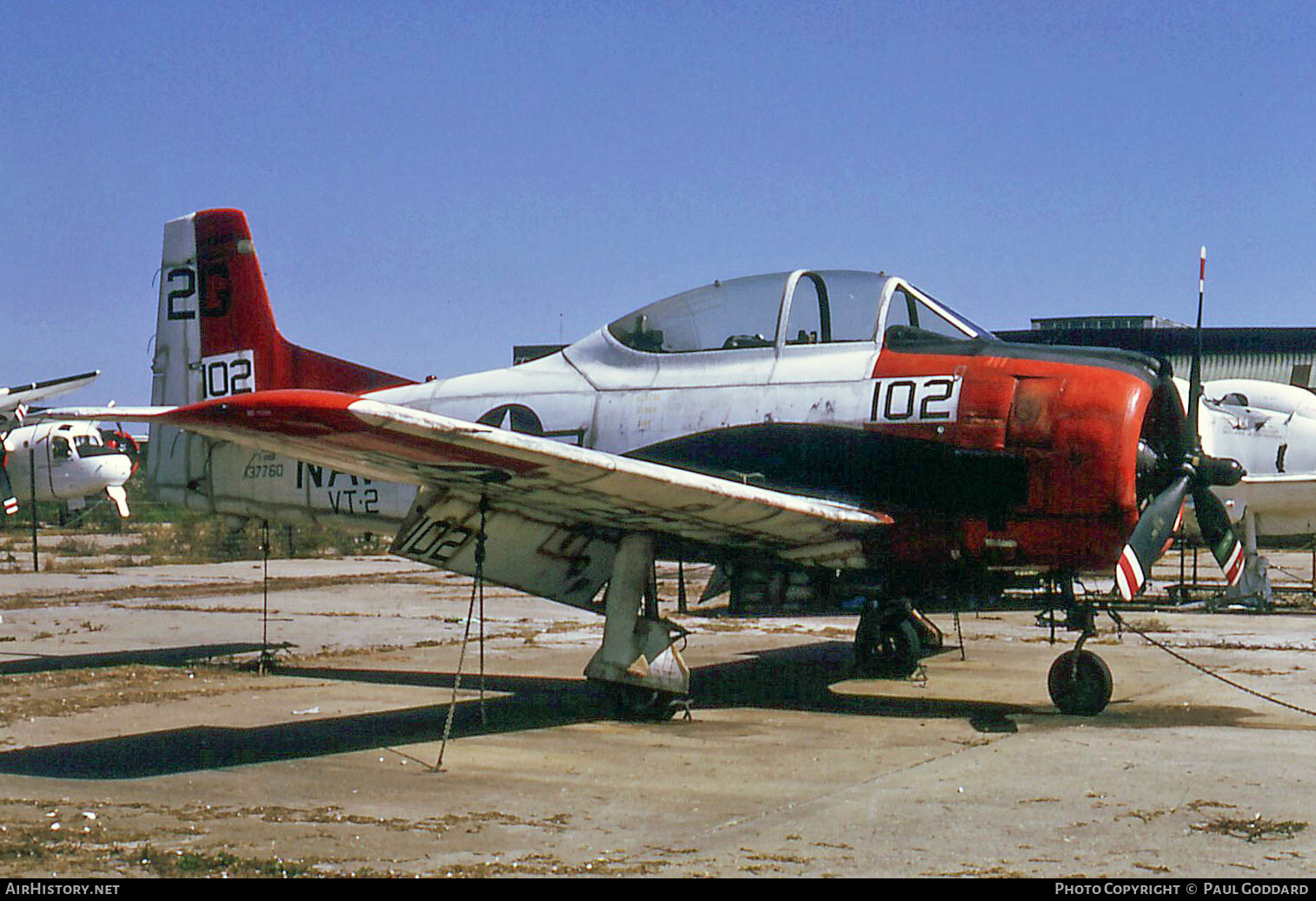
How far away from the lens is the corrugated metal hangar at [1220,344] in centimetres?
4312

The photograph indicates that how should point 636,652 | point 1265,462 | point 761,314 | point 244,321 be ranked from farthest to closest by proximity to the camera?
point 1265,462 < point 244,321 < point 761,314 < point 636,652

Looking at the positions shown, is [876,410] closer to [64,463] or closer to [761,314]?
[761,314]

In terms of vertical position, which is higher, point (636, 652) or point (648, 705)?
point (636, 652)

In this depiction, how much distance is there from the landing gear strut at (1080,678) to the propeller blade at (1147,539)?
0.58 metres

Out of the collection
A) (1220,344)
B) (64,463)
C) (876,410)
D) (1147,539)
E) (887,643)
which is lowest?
(887,643)

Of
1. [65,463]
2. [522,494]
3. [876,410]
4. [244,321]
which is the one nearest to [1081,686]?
[876,410]

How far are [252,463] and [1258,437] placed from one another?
475 inches

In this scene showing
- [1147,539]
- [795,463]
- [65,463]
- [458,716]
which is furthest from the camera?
[65,463]

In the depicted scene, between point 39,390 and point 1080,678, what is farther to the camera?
point 39,390

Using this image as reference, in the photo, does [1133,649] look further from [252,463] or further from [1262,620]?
[252,463]

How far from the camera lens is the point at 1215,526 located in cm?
891

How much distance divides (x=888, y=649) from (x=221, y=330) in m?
6.46

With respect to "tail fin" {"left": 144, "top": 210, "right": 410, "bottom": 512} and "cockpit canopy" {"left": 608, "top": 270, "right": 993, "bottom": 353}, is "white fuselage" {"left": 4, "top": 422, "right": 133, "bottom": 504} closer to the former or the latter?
"tail fin" {"left": 144, "top": 210, "right": 410, "bottom": 512}
